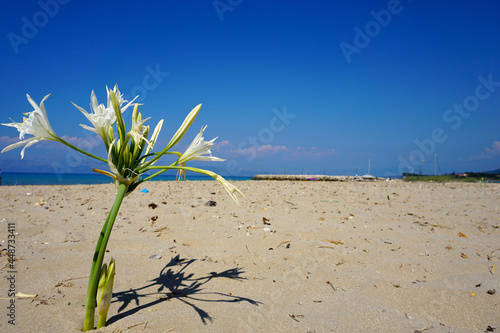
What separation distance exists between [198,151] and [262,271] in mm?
1369

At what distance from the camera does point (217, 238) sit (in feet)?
10.2

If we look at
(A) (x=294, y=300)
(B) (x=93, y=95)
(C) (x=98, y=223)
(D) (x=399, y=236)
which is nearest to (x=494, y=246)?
(D) (x=399, y=236)

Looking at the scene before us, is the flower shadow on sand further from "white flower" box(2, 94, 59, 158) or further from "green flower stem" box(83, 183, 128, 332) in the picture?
"white flower" box(2, 94, 59, 158)

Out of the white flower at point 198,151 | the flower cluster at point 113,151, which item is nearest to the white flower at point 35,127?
the flower cluster at point 113,151

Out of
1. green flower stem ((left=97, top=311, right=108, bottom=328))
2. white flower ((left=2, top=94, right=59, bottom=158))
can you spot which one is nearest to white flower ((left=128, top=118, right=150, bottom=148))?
white flower ((left=2, top=94, right=59, bottom=158))

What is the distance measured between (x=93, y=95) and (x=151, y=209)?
10.8 ft

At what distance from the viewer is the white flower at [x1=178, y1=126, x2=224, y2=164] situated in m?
1.48

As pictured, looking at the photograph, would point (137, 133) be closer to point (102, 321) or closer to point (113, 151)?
point (113, 151)

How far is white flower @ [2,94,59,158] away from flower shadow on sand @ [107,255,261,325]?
1.08 m

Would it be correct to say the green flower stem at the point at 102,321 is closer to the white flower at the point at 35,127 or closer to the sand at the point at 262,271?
the sand at the point at 262,271

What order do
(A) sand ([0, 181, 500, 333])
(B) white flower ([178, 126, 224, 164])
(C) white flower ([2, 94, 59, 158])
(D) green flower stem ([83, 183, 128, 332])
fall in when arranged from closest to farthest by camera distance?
(C) white flower ([2, 94, 59, 158])
(D) green flower stem ([83, 183, 128, 332])
(B) white flower ([178, 126, 224, 164])
(A) sand ([0, 181, 500, 333])

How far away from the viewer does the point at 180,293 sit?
1934mm

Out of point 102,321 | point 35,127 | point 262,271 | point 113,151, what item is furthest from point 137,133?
point 262,271

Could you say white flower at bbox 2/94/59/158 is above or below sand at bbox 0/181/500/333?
above
